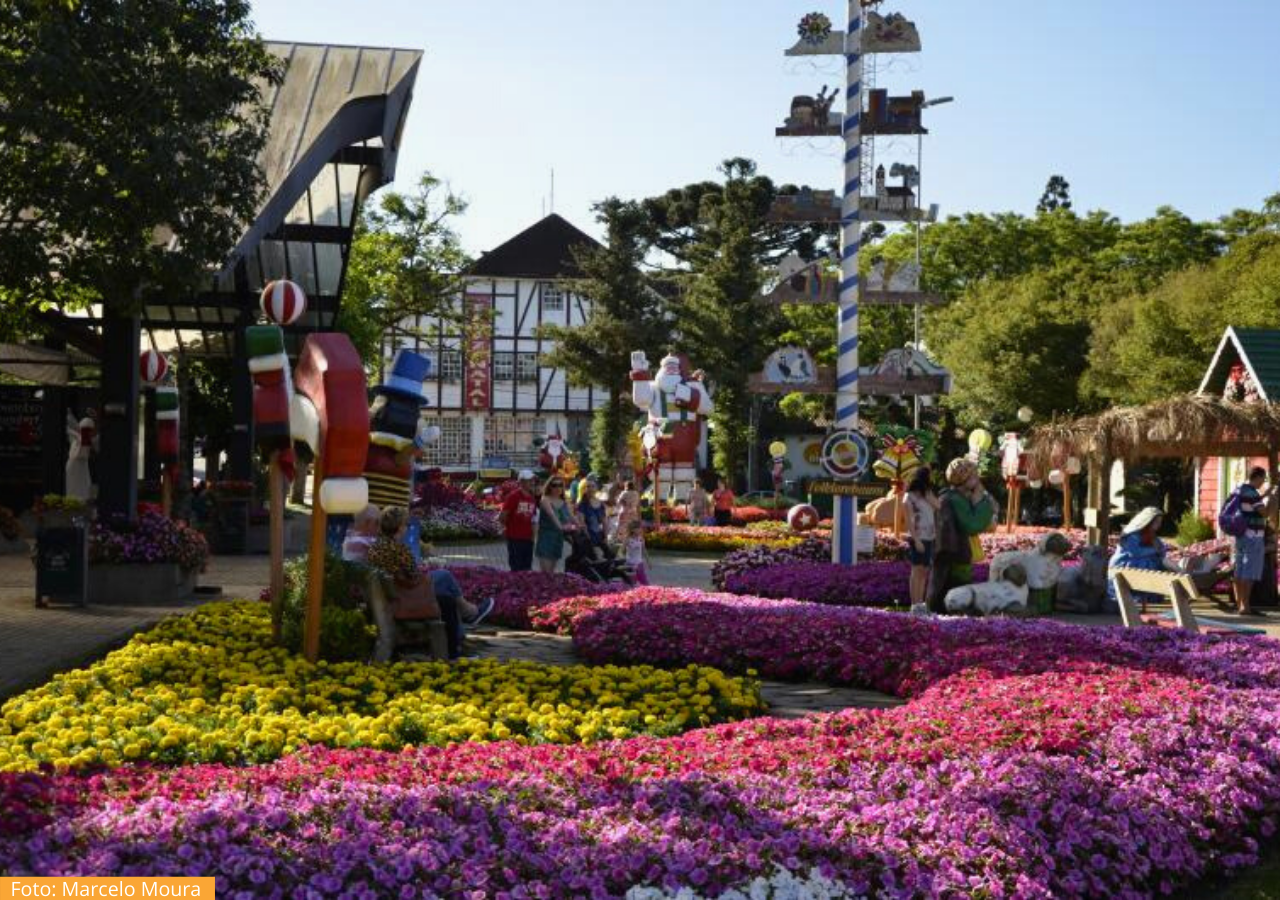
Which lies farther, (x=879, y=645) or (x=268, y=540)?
(x=268, y=540)

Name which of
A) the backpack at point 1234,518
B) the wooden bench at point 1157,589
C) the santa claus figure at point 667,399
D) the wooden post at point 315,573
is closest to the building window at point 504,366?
the santa claus figure at point 667,399

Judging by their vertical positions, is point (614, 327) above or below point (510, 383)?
above

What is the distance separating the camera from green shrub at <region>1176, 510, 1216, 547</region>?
103ft

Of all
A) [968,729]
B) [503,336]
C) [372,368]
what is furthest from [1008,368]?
[968,729]

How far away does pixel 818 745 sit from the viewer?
7.29 m

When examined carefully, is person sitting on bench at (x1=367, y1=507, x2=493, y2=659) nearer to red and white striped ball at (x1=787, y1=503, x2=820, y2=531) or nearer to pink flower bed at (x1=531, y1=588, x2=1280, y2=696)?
pink flower bed at (x1=531, y1=588, x2=1280, y2=696)

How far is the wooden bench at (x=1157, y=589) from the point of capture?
13391 millimetres

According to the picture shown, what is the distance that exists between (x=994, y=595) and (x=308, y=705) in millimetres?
8489

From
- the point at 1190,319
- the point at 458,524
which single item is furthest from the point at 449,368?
the point at 458,524

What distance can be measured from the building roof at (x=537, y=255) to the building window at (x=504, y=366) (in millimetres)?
3818

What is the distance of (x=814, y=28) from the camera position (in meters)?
19.8

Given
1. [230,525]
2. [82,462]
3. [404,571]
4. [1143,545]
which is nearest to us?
[404,571]

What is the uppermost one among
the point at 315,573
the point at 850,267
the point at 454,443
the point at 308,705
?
the point at 850,267

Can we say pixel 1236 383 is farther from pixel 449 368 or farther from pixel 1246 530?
pixel 449 368
